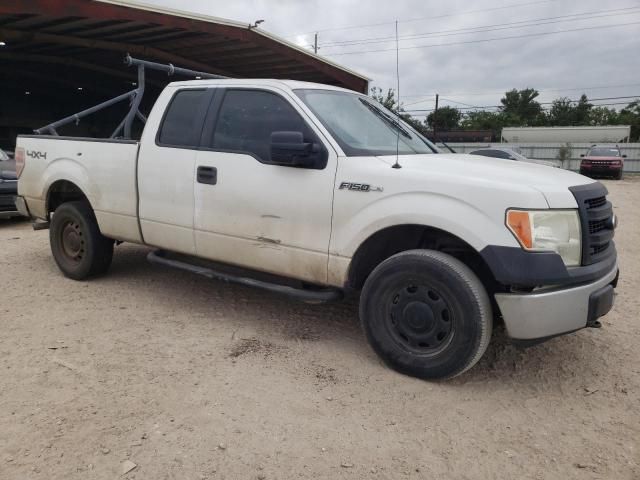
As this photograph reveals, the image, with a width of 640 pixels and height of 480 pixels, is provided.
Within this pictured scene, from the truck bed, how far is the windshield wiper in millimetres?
2035

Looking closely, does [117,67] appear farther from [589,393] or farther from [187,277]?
[589,393]

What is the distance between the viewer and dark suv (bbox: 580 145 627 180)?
2527 centimetres

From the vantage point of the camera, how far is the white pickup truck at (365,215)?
9.66ft

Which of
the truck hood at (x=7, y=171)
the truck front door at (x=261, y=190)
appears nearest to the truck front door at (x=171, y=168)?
the truck front door at (x=261, y=190)

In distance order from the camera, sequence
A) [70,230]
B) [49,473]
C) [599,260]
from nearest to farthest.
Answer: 1. [49,473]
2. [599,260]
3. [70,230]

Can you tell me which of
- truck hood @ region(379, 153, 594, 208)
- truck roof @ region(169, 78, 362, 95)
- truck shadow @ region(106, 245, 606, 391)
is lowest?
truck shadow @ region(106, 245, 606, 391)

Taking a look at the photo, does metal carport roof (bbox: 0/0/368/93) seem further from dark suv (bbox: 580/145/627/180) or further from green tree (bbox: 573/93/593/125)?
green tree (bbox: 573/93/593/125)

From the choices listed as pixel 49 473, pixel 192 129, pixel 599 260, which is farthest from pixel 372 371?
pixel 192 129

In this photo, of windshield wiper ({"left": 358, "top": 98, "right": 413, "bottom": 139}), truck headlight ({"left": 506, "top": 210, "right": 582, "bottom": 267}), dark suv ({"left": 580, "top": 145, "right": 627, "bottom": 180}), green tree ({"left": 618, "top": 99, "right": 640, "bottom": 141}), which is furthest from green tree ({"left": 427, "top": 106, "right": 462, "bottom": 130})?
truck headlight ({"left": 506, "top": 210, "right": 582, "bottom": 267})

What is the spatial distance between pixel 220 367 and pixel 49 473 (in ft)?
4.02

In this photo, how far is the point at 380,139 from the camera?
388 cm

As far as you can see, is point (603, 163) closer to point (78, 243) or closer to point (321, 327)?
point (321, 327)

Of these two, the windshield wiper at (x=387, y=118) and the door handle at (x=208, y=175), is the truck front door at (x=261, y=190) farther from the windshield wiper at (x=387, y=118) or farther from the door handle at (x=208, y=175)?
the windshield wiper at (x=387, y=118)

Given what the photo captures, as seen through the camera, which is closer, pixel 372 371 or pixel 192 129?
pixel 372 371
